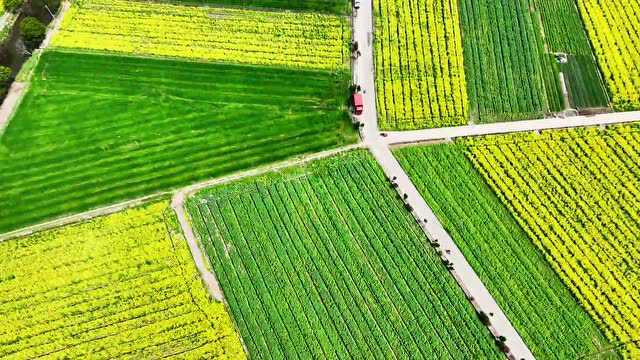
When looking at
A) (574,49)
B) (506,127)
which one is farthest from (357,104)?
(574,49)

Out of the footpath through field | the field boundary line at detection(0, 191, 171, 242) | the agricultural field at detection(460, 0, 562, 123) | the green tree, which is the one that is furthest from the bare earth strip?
the agricultural field at detection(460, 0, 562, 123)

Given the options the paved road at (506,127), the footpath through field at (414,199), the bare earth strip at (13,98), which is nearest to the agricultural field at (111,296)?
the bare earth strip at (13,98)

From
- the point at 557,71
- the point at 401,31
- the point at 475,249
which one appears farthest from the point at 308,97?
the point at 557,71

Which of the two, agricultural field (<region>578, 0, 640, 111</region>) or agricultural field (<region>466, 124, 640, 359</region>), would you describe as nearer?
agricultural field (<region>466, 124, 640, 359</region>)

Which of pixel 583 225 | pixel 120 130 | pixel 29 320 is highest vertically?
pixel 120 130

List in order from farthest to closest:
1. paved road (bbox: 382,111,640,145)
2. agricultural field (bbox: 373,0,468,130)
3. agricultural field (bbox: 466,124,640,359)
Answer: agricultural field (bbox: 373,0,468,130) < paved road (bbox: 382,111,640,145) < agricultural field (bbox: 466,124,640,359)

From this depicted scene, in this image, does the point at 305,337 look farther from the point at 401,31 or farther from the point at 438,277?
the point at 401,31

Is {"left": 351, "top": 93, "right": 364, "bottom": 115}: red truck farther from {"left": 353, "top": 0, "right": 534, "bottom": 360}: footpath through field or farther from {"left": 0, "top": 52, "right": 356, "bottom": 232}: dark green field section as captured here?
{"left": 0, "top": 52, "right": 356, "bottom": 232}: dark green field section

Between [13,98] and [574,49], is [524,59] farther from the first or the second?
[13,98]
